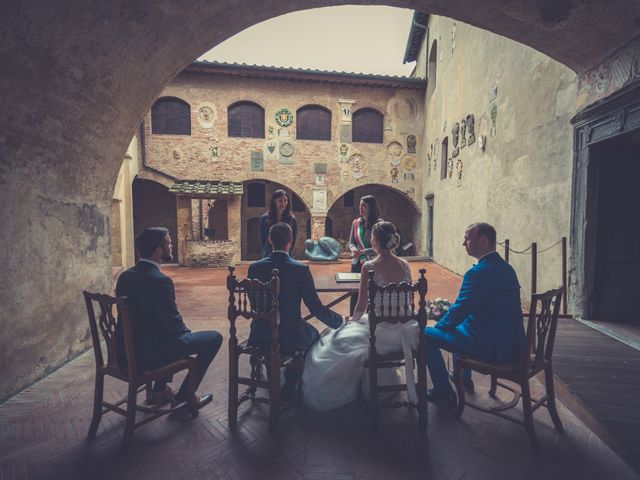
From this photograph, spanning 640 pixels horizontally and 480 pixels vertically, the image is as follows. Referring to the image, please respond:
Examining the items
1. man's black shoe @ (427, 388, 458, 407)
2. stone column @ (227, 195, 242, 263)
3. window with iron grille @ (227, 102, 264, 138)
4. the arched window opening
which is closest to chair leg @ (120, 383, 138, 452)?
man's black shoe @ (427, 388, 458, 407)

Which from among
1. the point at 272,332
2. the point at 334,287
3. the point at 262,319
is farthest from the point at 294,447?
the point at 334,287

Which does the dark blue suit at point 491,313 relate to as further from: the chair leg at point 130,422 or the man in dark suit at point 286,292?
the chair leg at point 130,422

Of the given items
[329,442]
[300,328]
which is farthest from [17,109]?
[329,442]

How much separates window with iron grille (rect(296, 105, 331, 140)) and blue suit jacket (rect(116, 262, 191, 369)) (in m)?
12.2

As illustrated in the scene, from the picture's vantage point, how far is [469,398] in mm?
2951

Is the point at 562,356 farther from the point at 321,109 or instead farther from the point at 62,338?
the point at 321,109

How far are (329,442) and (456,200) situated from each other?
29.2ft

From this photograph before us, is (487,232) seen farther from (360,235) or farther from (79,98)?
(79,98)

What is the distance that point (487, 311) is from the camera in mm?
2451

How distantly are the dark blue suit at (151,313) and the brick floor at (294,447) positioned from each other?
1.84 ft

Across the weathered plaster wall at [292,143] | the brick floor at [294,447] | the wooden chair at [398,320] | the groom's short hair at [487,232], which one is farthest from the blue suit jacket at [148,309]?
the weathered plaster wall at [292,143]

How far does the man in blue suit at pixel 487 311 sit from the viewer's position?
7.94 feet

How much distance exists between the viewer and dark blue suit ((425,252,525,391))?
2.42 metres

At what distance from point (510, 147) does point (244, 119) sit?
32.6ft
